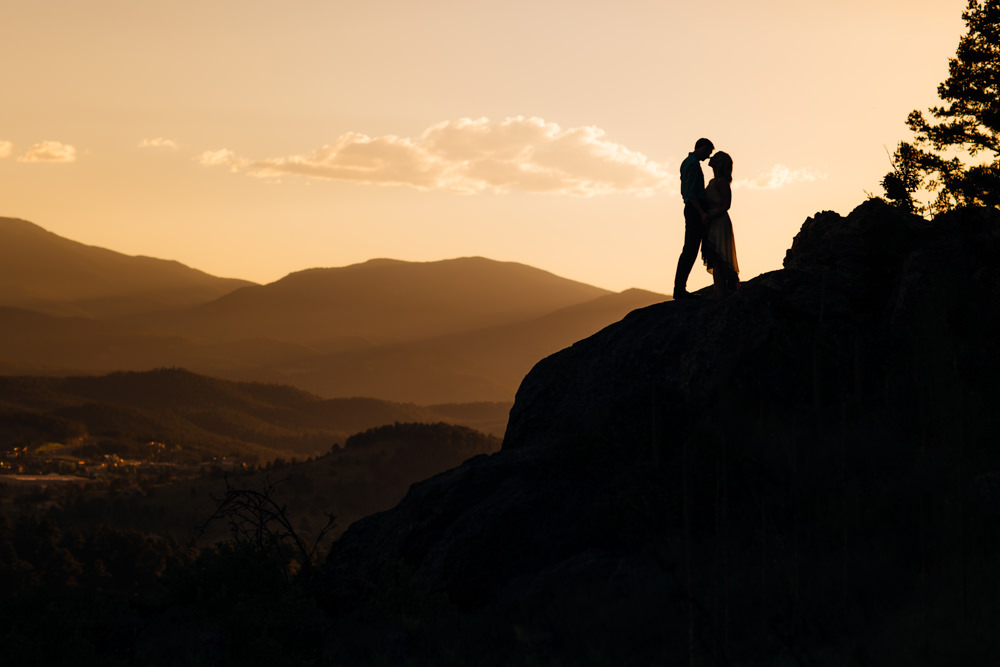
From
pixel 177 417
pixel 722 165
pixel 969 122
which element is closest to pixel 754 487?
pixel 722 165

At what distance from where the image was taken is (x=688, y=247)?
15.0m

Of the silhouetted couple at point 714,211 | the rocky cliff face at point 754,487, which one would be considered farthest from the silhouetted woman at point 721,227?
the rocky cliff face at point 754,487

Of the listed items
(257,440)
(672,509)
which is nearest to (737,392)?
(672,509)

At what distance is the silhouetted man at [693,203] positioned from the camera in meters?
Answer: 14.6

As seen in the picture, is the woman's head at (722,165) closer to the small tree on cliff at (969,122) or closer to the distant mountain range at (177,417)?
the small tree on cliff at (969,122)

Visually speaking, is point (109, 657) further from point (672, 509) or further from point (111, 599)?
point (672, 509)

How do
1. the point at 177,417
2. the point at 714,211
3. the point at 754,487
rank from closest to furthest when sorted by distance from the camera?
the point at 754,487 < the point at 714,211 < the point at 177,417

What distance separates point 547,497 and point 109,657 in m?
4.94

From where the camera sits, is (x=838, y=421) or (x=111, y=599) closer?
(x=111, y=599)

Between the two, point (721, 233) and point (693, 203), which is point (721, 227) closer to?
point (721, 233)

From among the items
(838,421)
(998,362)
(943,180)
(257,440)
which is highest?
(943,180)

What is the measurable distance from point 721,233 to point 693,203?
2.10 feet

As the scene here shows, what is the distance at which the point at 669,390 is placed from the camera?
1223 centimetres

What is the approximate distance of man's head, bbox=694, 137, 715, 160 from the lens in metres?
14.6
